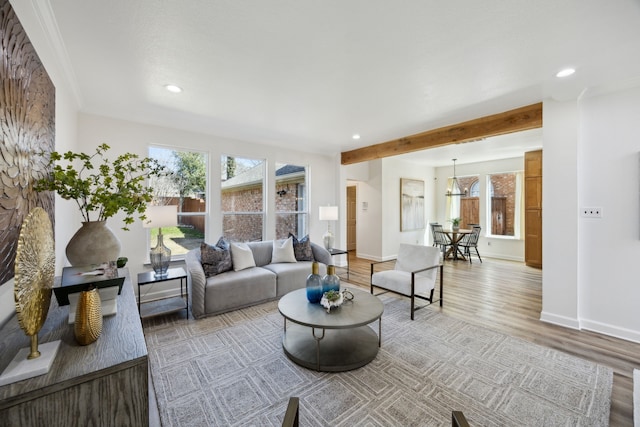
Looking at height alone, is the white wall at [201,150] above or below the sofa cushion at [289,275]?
→ above

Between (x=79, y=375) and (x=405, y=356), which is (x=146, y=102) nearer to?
(x=79, y=375)

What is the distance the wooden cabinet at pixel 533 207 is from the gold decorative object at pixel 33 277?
7.46 metres

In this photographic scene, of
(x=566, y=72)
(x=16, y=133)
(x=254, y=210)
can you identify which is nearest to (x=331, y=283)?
(x=16, y=133)

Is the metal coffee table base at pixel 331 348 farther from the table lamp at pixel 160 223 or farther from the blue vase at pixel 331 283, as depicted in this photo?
the table lamp at pixel 160 223

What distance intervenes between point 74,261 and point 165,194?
2.54 metres

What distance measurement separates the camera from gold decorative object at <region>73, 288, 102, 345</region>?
1.07 metres

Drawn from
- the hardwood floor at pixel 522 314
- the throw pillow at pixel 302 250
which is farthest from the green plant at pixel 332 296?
the throw pillow at pixel 302 250

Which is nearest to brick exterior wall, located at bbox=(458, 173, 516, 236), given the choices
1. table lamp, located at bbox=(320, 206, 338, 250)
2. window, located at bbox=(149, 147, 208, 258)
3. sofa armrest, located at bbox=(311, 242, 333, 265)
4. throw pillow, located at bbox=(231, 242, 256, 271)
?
table lamp, located at bbox=(320, 206, 338, 250)

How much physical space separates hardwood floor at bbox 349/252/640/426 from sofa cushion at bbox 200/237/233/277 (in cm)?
233

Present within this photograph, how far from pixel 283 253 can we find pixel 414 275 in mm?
2055

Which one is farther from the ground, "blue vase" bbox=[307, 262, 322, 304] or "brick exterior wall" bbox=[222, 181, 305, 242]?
"brick exterior wall" bbox=[222, 181, 305, 242]

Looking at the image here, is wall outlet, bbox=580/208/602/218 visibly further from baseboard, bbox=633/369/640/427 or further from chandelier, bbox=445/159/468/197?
chandelier, bbox=445/159/468/197

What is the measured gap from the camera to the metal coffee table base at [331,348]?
2.22 m

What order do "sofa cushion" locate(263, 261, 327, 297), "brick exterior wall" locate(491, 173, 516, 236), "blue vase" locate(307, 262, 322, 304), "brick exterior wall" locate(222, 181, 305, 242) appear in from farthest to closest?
"brick exterior wall" locate(491, 173, 516, 236) < "brick exterior wall" locate(222, 181, 305, 242) < "sofa cushion" locate(263, 261, 327, 297) < "blue vase" locate(307, 262, 322, 304)
